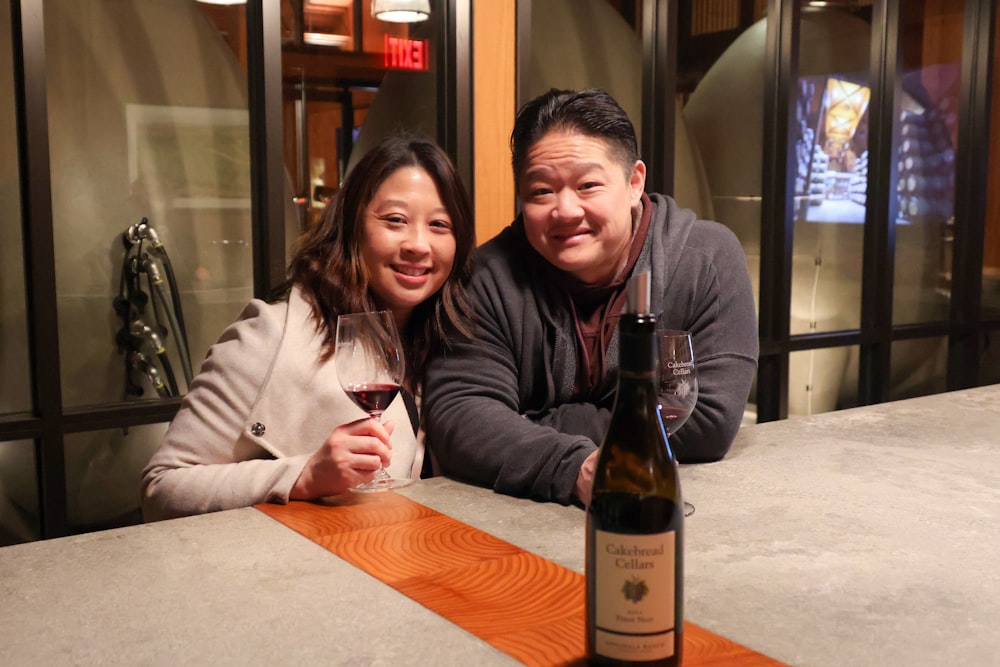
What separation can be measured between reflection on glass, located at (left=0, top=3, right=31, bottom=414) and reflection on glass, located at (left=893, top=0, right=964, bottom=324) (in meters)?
3.75

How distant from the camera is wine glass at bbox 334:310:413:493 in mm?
1296

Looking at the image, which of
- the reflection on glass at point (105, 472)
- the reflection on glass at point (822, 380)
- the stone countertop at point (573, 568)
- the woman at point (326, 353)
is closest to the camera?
the stone countertop at point (573, 568)

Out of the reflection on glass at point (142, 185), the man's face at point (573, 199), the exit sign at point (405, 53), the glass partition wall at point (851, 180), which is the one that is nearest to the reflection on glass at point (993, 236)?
the glass partition wall at point (851, 180)

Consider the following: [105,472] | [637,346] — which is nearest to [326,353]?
[637,346]

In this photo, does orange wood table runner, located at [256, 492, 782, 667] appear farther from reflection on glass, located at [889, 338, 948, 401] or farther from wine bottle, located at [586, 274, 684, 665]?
reflection on glass, located at [889, 338, 948, 401]

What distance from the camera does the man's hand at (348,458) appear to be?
1.32 metres

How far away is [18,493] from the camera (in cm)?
268

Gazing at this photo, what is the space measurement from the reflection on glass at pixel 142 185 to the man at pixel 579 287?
1.35 m

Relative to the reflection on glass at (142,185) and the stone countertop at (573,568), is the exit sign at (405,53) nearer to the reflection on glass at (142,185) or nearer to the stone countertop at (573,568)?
the reflection on glass at (142,185)

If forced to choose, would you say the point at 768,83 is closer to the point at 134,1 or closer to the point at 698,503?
the point at 134,1

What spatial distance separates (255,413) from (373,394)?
33 cm

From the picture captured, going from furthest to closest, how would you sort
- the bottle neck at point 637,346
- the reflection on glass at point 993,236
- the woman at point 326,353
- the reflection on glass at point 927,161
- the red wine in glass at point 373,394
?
the reflection on glass at point 993,236
the reflection on glass at point 927,161
the woman at point 326,353
the red wine in glass at point 373,394
the bottle neck at point 637,346

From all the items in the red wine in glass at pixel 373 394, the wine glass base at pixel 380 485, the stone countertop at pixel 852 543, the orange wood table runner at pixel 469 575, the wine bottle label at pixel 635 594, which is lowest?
the wine glass base at pixel 380 485

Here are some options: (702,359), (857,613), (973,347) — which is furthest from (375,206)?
(973,347)
